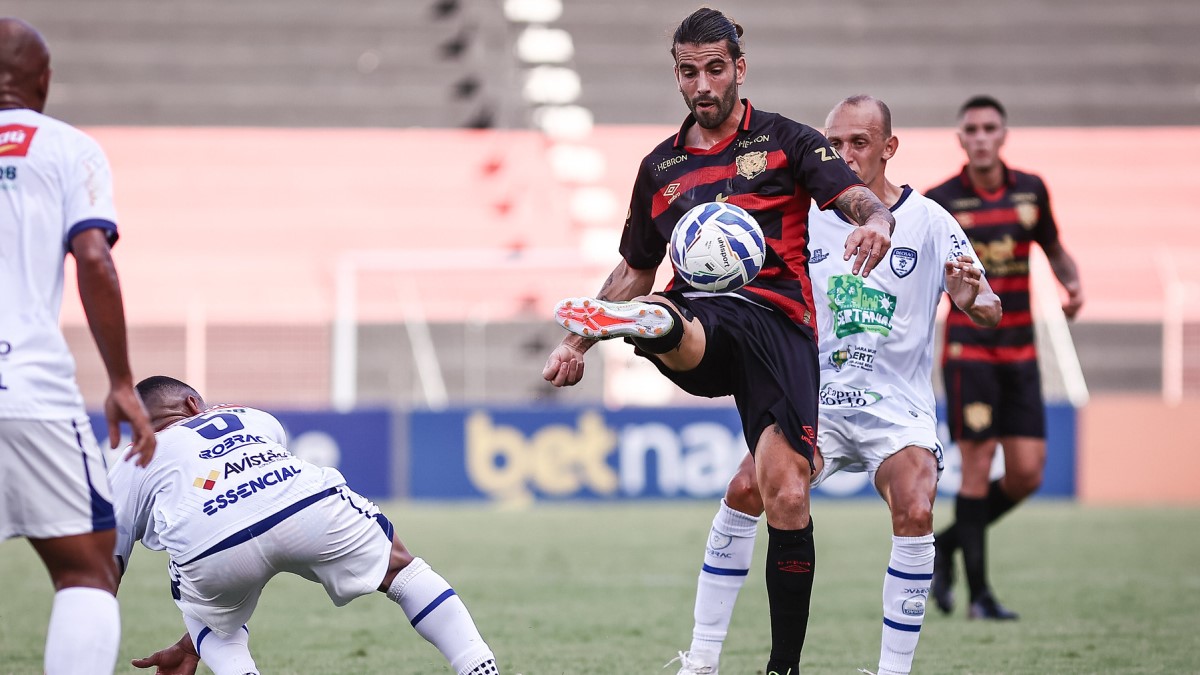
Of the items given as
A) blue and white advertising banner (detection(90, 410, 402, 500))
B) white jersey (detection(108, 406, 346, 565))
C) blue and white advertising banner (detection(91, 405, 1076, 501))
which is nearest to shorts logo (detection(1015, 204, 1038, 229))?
white jersey (detection(108, 406, 346, 565))

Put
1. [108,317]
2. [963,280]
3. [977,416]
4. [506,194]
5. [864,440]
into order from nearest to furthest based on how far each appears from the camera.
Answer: [108,317], [963,280], [864,440], [977,416], [506,194]

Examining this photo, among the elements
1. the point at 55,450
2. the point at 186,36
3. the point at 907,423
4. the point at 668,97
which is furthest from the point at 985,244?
the point at 186,36

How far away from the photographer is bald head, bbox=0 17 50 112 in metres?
3.68

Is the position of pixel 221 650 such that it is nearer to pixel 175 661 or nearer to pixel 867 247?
pixel 175 661

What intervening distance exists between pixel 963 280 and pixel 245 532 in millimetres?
2494

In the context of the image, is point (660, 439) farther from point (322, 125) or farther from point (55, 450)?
point (55, 450)

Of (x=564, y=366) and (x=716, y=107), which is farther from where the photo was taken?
(x=716, y=107)

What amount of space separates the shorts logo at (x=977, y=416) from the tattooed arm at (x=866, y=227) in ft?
10.9

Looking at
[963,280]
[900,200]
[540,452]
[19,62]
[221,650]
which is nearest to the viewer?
[19,62]

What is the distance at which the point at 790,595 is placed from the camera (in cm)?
470

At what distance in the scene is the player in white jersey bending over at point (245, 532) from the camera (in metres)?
4.39

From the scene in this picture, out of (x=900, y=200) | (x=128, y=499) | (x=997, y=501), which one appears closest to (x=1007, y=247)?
(x=997, y=501)

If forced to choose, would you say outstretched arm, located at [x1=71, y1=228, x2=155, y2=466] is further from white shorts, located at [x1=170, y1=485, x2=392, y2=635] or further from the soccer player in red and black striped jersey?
the soccer player in red and black striped jersey

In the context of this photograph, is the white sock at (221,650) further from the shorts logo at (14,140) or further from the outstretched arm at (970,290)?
the outstretched arm at (970,290)
